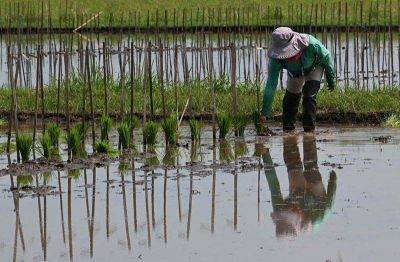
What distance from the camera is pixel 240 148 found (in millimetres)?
14766

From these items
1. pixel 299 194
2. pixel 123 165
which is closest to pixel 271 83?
pixel 123 165

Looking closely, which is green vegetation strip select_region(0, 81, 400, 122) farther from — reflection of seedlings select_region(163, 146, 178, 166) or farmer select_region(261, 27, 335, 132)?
reflection of seedlings select_region(163, 146, 178, 166)

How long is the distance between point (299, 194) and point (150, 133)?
3.33m

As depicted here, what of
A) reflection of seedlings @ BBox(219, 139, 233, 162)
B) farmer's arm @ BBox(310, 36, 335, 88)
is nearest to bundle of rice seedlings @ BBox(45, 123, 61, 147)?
reflection of seedlings @ BBox(219, 139, 233, 162)

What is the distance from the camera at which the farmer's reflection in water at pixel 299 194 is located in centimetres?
1053

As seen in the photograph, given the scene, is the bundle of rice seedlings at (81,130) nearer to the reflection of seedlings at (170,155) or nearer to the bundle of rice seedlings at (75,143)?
the bundle of rice seedlings at (75,143)

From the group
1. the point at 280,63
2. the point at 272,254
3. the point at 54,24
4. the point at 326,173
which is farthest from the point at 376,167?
the point at 54,24

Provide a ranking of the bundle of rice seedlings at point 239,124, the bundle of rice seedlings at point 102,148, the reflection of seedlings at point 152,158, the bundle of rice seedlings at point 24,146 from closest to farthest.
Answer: the bundle of rice seedlings at point 24,146 → the reflection of seedlings at point 152,158 → the bundle of rice seedlings at point 102,148 → the bundle of rice seedlings at point 239,124

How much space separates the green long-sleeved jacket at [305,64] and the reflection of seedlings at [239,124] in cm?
27

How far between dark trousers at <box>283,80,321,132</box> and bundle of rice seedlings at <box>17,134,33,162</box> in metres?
3.62

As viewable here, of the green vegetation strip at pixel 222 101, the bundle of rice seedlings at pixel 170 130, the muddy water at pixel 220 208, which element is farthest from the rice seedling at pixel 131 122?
the green vegetation strip at pixel 222 101

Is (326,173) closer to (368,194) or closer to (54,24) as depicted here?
(368,194)

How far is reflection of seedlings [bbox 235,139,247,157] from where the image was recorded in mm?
14398

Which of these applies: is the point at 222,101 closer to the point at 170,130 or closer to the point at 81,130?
the point at 170,130
